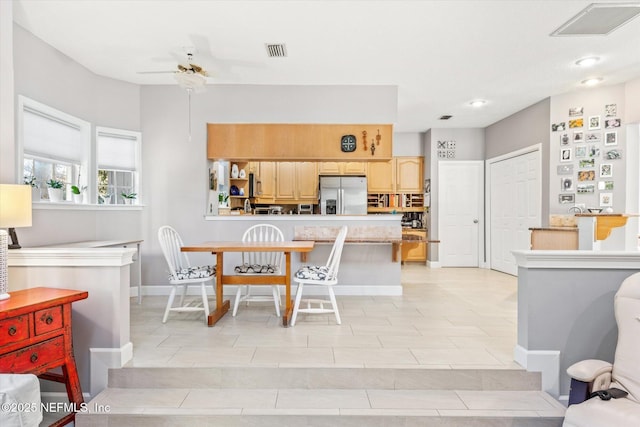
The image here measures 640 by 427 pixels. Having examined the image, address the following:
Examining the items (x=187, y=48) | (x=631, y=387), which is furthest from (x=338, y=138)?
(x=631, y=387)

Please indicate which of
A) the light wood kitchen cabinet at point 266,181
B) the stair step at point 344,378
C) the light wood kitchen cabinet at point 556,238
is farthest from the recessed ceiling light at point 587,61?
the light wood kitchen cabinet at point 266,181

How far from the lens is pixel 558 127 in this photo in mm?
5211

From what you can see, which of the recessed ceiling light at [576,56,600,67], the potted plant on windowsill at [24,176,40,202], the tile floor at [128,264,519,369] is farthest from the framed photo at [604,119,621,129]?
the potted plant on windowsill at [24,176,40,202]

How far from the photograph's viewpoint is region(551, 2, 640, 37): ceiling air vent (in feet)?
9.85

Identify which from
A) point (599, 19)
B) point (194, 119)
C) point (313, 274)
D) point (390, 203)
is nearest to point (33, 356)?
point (313, 274)

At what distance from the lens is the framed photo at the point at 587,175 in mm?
4915

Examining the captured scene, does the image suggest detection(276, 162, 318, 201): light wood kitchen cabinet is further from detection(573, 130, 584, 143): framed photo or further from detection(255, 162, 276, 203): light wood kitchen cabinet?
detection(573, 130, 584, 143): framed photo

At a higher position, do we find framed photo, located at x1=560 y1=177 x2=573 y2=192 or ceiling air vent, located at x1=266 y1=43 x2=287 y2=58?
ceiling air vent, located at x1=266 y1=43 x2=287 y2=58

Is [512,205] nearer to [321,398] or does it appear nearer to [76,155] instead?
[321,398]

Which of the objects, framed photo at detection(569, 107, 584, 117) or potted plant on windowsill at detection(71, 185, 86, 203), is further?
framed photo at detection(569, 107, 584, 117)

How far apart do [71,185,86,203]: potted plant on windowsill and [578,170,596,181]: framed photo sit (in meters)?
6.19

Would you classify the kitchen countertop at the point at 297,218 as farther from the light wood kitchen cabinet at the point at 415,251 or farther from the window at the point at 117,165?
the light wood kitchen cabinet at the point at 415,251

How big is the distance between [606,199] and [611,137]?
2.62 ft

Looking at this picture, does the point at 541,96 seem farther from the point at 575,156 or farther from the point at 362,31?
the point at 362,31
